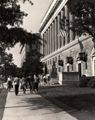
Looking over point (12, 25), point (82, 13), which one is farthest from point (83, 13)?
point (12, 25)

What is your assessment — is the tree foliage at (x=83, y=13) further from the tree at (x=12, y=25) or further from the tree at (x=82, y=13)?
the tree at (x=12, y=25)

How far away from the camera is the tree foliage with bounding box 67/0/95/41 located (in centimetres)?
1004

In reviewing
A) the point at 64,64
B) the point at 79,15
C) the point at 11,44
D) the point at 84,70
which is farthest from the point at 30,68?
the point at 79,15

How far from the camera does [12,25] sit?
13422 mm

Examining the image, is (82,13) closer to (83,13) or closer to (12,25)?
(83,13)

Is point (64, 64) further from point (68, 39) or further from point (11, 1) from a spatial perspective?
point (11, 1)

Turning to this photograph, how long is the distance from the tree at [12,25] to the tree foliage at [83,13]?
122 inches

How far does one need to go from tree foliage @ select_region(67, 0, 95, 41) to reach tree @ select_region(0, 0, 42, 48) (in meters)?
3.10

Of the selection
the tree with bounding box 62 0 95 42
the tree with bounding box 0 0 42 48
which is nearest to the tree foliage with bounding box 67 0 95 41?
the tree with bounding box 62 0 95 42

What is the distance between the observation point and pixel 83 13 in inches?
429

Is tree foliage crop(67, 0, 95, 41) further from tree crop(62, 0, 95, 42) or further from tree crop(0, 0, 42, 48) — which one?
tree crop(0, 0, 42, 48)

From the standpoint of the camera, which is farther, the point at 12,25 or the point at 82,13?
the point at 12,25

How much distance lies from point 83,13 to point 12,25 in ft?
14.7

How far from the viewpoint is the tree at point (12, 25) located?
1289cm
